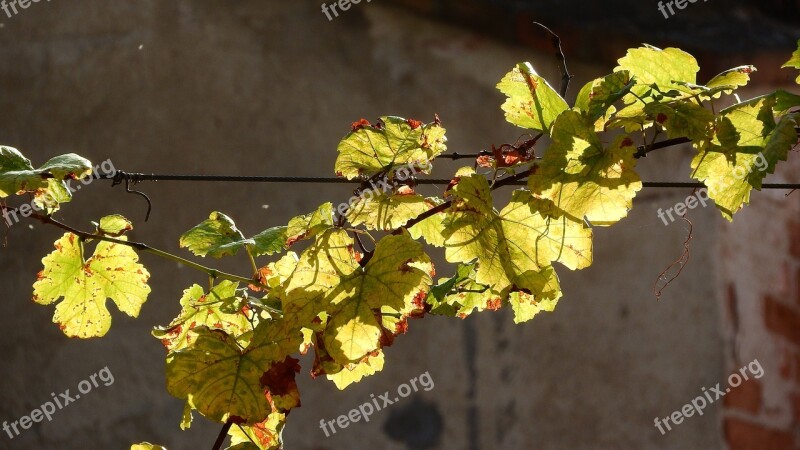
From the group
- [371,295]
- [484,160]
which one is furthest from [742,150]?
[371,295]

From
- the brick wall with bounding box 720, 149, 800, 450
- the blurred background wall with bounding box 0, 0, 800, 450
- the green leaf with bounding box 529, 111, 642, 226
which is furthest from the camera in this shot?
the brick wall with bounding box 720, 149, 800, 450

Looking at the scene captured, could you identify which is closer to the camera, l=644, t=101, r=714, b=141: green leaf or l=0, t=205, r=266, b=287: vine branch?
l=644, t=101, r=714, b=141: green leaf

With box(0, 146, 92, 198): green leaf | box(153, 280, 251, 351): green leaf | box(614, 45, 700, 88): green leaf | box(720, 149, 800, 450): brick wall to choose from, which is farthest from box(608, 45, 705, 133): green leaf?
box(720, 149, 800, 450): brick wall

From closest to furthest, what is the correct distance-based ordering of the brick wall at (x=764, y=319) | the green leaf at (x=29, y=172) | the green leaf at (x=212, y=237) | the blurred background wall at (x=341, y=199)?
the green leaf at (x=29, y=172)
the green leaf at (x=212, y=237)
the blurred background wall at (x=341, y=199)
the brick wall at (x=764, y=319)

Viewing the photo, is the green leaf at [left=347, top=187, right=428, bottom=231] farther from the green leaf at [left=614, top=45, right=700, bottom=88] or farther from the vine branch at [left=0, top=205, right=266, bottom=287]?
the green leaf at [left=614, top=45, right=700, bottom=88]

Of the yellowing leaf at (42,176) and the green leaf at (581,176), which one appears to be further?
the yellowing leaf at (42,176)

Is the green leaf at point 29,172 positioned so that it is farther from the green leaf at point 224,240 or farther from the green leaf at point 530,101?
the green leaf at point 530,101

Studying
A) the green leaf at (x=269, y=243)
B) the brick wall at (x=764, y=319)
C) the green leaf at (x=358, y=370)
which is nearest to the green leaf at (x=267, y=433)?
the green leaf at (x=358, y=370)
